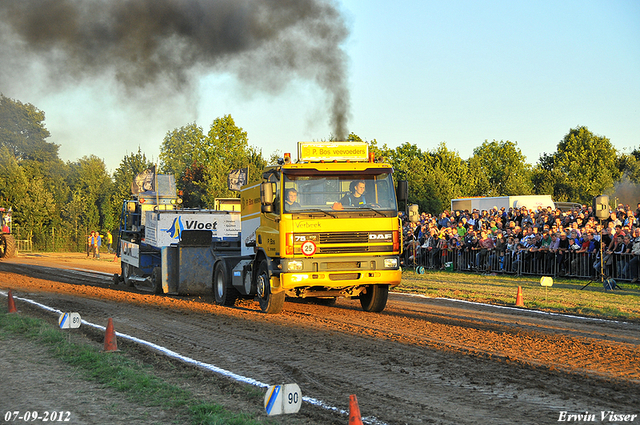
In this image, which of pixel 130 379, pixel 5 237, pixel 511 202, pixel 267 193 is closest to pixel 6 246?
pixel 5 237

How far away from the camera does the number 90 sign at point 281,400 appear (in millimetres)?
5156

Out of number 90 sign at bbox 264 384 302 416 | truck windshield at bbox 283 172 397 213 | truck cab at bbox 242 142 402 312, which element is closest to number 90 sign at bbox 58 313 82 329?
truck cab at bbox 242 142 402 312

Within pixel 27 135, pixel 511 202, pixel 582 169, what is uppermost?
pixel 27 135

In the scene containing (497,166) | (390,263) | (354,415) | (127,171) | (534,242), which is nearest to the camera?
(354,415)

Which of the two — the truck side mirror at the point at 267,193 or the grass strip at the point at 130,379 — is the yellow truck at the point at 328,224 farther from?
the grass strip at the point at 130,379

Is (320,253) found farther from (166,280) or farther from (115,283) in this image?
(115,283)

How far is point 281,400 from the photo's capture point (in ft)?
17.0

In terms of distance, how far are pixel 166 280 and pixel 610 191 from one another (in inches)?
2241

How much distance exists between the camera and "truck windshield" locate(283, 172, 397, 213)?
12.1 metres

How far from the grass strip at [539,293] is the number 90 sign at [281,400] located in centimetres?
949

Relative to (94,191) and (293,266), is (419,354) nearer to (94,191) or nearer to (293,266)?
(293,266)

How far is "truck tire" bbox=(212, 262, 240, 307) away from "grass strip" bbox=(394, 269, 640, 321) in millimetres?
5788

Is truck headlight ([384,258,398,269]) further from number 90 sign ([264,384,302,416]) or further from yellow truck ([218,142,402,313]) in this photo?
number 90 sign ([264,384,302,416])

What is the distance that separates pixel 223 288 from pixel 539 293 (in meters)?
8.58
